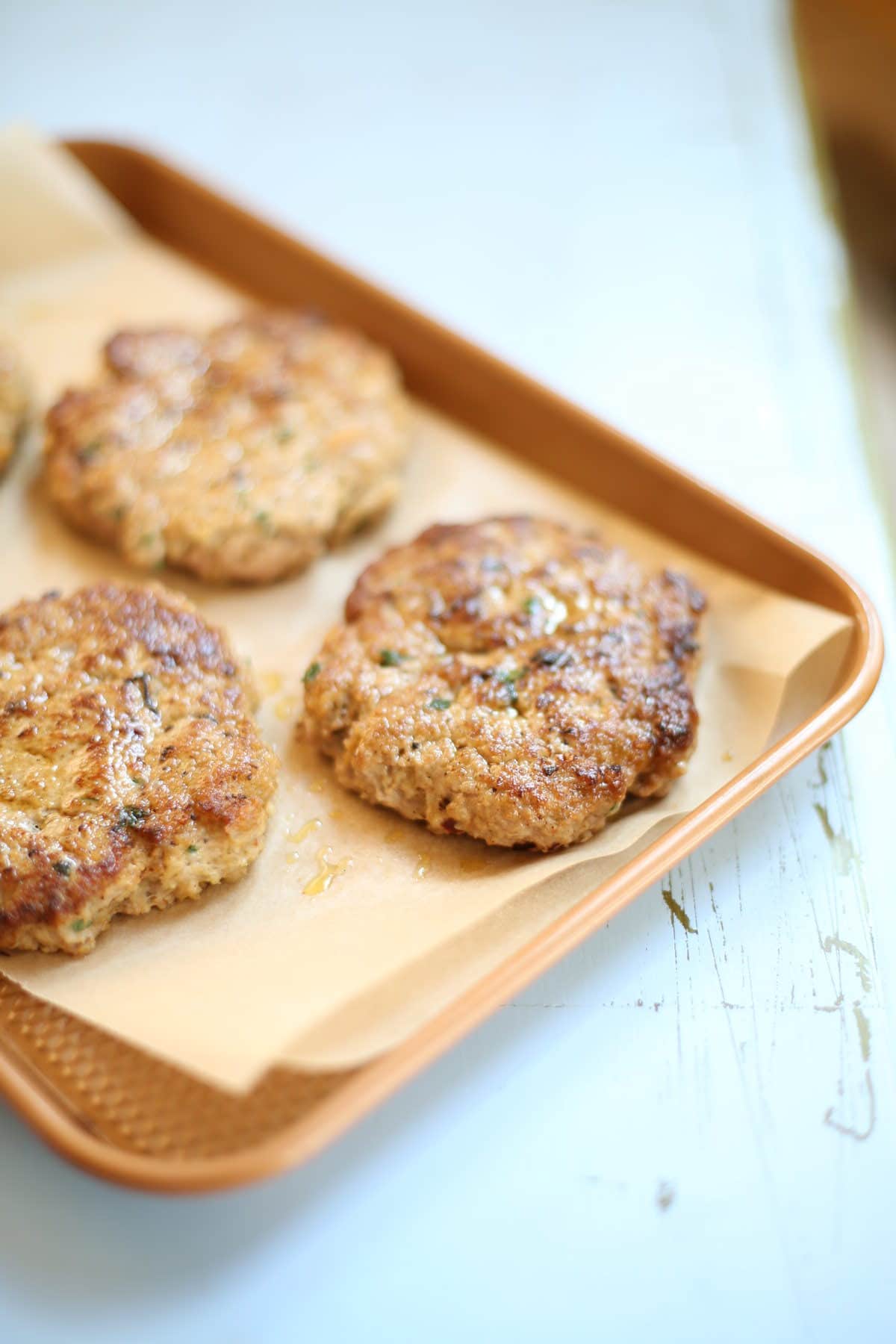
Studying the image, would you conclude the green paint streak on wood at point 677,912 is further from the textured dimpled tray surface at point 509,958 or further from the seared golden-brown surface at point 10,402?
the seared golden-brown surface at point 10,402

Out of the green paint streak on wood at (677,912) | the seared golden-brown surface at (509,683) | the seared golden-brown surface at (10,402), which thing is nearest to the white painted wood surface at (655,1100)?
the green paint streak on wood at (677,912)

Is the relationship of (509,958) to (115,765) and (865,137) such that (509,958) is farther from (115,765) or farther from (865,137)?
(865,137)

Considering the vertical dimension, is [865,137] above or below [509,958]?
above

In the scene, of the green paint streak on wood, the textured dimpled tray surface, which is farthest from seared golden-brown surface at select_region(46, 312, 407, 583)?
the green paint streak on wood

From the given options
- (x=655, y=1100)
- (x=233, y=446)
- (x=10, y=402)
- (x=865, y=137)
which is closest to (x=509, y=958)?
(x=655, y=1100)

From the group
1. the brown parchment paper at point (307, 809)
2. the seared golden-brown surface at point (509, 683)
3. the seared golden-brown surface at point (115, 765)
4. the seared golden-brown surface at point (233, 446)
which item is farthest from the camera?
the seared golden-brown surface at point (233, 446)

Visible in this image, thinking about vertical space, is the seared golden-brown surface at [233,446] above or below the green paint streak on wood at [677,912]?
above

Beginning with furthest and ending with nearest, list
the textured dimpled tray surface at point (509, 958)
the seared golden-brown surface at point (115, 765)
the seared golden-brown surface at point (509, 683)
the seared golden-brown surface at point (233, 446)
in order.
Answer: the seared golden-brown surface at point (233, 446)
the seared golden-brown surface at point (509, 683)
the seared golden-brown surface at point (115, 765)
the textured dimpled tray surface at point (509, 958)
